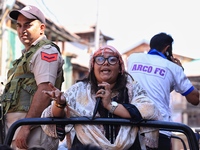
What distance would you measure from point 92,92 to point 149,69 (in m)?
1.19

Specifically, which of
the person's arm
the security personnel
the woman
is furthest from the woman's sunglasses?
the person's arm

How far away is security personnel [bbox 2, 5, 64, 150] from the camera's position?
11.2ft

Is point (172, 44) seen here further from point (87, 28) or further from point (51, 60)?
point (87, 28)

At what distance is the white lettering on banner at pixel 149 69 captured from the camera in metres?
4.00

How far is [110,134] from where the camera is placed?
9.00 feet

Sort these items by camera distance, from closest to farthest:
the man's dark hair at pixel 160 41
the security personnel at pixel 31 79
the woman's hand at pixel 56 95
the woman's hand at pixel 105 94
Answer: the woman's hand at pixel 56 95
the woman's hand at pixel 105 94
the security personnel at pixel 31 79
the man's dark hair at pixel 160 41

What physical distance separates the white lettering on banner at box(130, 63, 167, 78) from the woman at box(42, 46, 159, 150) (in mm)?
994

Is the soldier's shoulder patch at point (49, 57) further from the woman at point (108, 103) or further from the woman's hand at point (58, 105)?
the woman's hand at point (58, 105)

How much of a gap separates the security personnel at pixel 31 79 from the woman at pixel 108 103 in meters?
0.47

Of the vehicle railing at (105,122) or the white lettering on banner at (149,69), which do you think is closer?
the vehicle railing at (105,122)

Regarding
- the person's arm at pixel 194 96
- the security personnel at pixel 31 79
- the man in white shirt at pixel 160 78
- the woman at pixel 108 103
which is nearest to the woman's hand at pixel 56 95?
the woman at pixel 108 103

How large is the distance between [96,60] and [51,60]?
0.64 metres

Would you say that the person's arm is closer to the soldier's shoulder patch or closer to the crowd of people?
the crowd of people

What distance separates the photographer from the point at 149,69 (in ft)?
13.3
